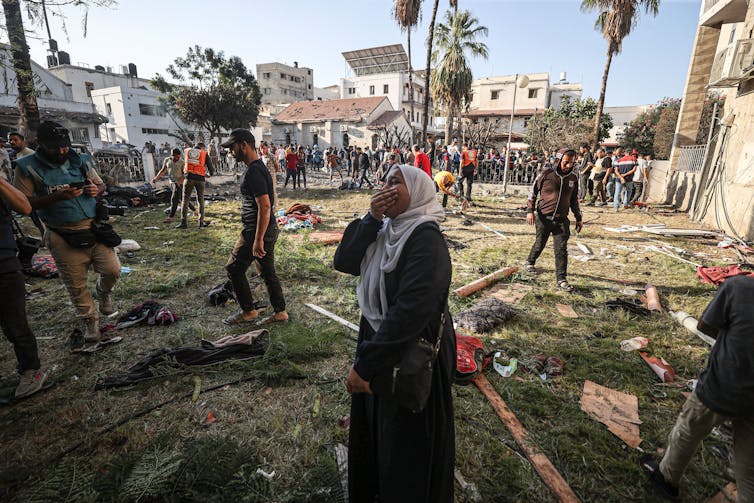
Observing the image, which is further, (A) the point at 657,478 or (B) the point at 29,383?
(B) the point at 29,383

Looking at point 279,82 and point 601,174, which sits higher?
point 279,82

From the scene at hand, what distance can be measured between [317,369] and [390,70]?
51.8 m

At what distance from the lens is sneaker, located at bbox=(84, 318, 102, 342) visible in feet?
12.3

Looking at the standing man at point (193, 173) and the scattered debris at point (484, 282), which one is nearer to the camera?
the scattered debris at point (484, 282)

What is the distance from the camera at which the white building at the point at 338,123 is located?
34.0m

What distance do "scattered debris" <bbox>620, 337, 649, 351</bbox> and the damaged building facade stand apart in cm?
684

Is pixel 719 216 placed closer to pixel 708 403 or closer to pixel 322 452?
pixel 708 403

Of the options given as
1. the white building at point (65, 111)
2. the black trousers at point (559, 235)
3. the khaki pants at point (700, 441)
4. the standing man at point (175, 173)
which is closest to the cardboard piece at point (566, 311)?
the black trousers at point (559, 235)

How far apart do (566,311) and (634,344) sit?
963 millimetres

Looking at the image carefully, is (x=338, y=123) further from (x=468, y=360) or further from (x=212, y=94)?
(x=468, y=360)

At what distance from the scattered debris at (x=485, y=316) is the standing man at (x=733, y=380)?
7.39 feet

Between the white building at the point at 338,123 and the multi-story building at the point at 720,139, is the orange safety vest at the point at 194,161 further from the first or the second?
the white building at the point at 338,123

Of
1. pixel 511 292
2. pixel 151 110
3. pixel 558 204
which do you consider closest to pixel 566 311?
pixel 511 292

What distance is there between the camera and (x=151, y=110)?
36.4 metres
